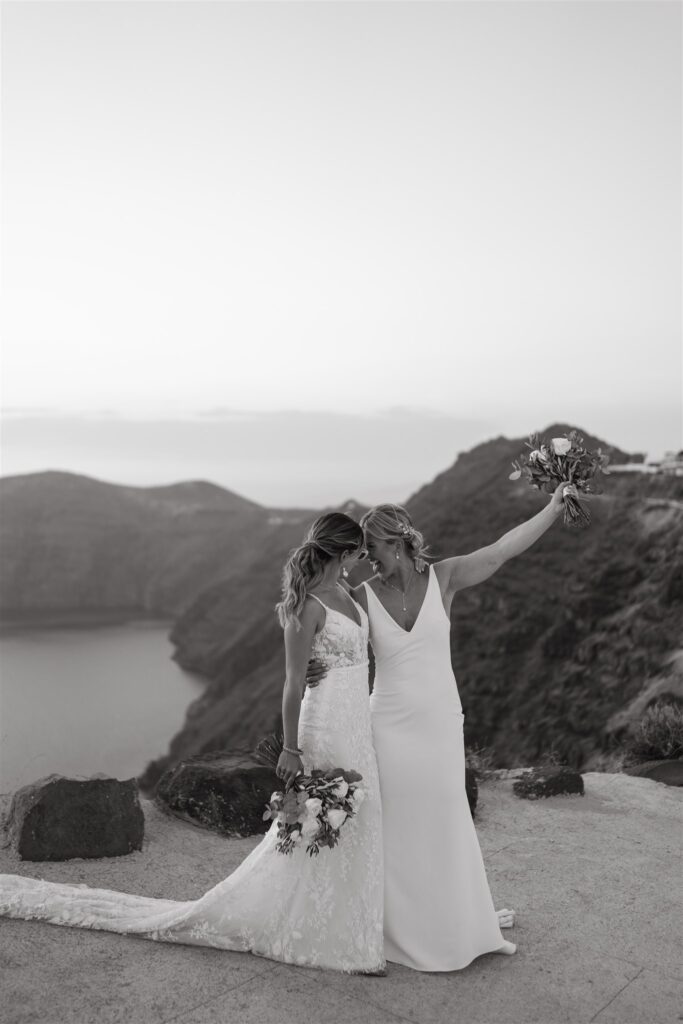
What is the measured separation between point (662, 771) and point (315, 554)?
6.17 meters

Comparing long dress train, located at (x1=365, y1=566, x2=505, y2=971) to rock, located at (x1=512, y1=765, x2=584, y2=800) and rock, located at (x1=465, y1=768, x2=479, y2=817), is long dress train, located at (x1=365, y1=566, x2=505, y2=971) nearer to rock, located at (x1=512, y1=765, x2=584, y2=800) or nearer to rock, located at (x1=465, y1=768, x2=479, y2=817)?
rock, located at (x1=465, y1=768, x2=479, y2=817)

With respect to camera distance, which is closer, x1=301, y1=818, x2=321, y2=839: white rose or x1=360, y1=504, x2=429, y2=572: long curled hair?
x1=301, y1=818, x2=321, y2=839: white rose

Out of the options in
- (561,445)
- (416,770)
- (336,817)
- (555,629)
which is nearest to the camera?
(336,817)

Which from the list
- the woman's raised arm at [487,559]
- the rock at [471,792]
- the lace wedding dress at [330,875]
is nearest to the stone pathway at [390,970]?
the lace wedding dress at [330,875]

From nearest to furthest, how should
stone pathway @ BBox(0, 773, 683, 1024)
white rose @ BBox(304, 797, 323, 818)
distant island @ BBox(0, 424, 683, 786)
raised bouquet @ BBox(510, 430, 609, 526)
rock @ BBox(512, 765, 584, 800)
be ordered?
stone pathway @ BBox(0, 773, 683, 1024) → white rose @ BBox(304, 797, 323, 818) → raised bouquet @ BBox(510, 430, 609, 526) → rock @ BBox(512, 765, 584, 800) → distant island @ BBox(0, 424, 683, 786)

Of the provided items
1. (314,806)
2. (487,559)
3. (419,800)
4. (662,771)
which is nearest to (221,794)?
(419,800)

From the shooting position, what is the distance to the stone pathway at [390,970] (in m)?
3.77

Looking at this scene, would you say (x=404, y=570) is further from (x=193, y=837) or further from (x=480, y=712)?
(x=480, y=712)

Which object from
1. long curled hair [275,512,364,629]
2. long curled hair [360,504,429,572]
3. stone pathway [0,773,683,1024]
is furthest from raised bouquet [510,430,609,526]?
stone pathway [0,773,683,1024]

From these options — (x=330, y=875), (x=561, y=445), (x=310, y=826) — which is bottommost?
(x=330, y=875)

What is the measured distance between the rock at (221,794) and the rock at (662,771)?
391 cm

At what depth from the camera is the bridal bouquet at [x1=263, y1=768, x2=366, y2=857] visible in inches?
153

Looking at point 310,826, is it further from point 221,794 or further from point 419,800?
point 221,794

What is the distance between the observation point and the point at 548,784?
789 cm
